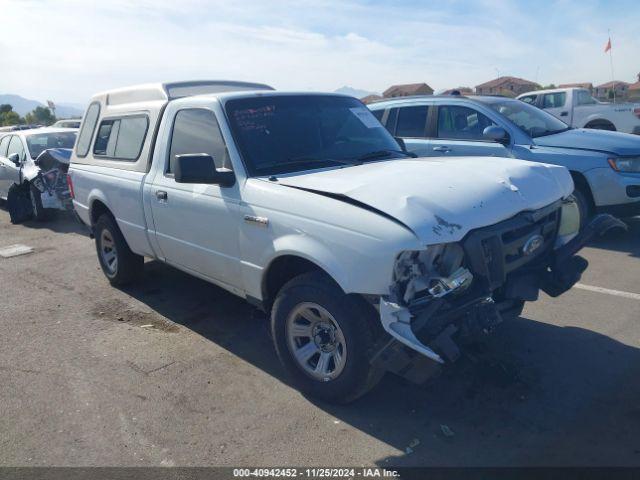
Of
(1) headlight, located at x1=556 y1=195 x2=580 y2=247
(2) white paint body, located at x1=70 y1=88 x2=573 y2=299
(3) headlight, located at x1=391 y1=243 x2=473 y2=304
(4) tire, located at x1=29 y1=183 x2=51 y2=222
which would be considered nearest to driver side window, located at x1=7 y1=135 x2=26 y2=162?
(4) tire, located at x1=29 y1=183 x2=51 y2=222

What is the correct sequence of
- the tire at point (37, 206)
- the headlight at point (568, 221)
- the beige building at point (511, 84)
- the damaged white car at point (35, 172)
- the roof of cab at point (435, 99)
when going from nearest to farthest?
the headlight at point (568, 221)
the roof of cab at point (435, 99)
the damaged white car at point (35, 172)
the tire at point (37, 206)
the beige building at point (511, 84)

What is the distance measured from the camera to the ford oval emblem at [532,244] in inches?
136

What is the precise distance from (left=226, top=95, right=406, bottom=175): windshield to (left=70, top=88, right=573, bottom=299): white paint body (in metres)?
0.14

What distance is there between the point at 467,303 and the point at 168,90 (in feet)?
11.5

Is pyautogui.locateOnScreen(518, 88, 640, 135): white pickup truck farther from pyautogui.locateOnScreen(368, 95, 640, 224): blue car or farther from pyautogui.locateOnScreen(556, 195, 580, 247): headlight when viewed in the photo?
pyautogui.locateOnScreen(556, 195, 580, 247): headlight

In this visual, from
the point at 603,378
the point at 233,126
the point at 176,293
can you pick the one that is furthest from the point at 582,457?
the point at 176,293

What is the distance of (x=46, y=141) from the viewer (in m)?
10.6

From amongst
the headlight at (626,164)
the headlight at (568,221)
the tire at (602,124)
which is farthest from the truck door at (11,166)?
the tire at (602,124)

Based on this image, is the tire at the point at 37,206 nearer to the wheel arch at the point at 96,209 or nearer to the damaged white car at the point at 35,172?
the damaged white car at the point at 35,172

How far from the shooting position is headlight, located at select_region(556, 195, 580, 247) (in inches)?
156

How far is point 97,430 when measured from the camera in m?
3.45

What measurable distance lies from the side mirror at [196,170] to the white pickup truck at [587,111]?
12.1 m

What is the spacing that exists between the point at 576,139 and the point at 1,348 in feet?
23.0

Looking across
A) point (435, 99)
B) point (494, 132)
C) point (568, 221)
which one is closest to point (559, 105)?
point (435, 99)
